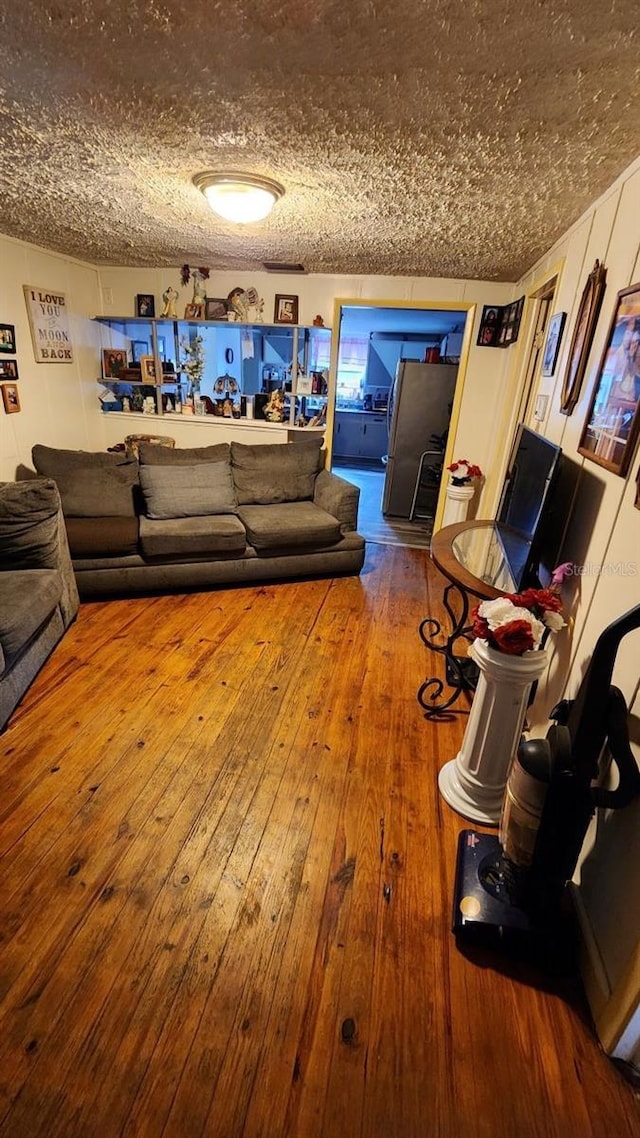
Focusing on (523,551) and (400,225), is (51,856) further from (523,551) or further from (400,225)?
(400,225)

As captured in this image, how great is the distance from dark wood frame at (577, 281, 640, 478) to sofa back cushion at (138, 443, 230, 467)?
272 cm

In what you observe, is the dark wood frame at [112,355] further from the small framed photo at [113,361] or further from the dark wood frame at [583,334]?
the dark wood frame at [583,334]

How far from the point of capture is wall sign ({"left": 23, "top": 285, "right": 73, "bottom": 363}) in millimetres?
3611

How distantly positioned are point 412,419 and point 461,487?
1425mm

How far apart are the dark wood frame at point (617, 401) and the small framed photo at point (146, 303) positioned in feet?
12.9

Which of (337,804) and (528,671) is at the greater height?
(528,671)

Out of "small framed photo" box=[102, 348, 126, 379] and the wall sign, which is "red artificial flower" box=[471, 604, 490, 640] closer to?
the wall sign

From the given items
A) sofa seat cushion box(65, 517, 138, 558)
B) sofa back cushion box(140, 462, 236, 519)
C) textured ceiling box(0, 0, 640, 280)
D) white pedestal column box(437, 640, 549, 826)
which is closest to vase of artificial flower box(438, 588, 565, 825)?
white pedestal column box(437, 640, 549, 826)

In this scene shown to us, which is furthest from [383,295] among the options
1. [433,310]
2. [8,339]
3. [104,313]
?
[8,339]

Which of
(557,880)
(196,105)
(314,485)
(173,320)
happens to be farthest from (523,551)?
(173,320)

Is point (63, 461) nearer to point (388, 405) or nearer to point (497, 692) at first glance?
point (497, 692)

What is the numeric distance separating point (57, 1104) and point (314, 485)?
3.57 meters

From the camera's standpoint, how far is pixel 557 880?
1.28 metres

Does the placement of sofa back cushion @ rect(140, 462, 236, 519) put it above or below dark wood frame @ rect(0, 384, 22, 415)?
below
